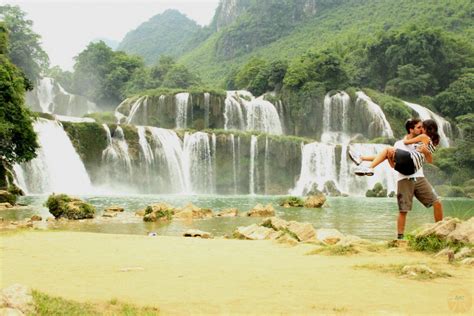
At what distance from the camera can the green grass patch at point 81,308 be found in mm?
3338

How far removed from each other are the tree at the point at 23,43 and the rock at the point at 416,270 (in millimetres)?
50395

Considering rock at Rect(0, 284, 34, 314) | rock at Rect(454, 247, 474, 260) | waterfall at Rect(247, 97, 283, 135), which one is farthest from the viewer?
waterfall at Rect(247, 97, 283, 135)

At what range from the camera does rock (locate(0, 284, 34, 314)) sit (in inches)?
125

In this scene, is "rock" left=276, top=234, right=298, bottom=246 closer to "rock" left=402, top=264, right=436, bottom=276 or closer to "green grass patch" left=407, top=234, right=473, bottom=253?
"green grass patch" left=407, top=234, right=473, bottom=253

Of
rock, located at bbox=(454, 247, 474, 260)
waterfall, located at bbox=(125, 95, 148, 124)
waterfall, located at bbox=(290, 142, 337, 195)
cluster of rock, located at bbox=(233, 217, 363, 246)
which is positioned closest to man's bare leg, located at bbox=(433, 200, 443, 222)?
cluster of rock, located at bbox=(233, 217, 363, 246)

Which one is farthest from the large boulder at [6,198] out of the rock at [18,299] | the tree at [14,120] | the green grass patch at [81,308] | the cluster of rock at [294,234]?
the rock at [18,299]

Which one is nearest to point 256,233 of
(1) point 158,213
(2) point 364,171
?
(2) point 364,171

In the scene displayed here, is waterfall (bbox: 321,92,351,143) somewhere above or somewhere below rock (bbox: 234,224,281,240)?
above

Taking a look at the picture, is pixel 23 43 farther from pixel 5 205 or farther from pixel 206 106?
pixel 5 205

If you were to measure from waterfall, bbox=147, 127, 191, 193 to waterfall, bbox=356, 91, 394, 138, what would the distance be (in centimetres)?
1778

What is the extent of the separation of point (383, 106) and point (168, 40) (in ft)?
317

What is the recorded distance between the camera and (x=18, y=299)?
3.25m

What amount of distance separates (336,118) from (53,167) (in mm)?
24705

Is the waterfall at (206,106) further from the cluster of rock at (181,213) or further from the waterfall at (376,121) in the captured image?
the cluster of rock at (181,213)
